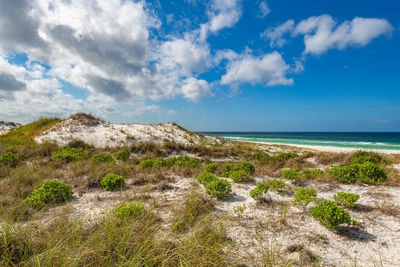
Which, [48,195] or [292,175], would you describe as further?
[292,175]

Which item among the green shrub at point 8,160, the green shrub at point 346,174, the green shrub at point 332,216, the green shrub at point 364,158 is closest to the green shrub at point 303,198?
the green shrub at point 332,216

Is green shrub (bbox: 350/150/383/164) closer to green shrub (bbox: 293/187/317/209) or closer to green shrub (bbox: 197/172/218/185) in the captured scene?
green shrub (bbox: 293/187/317/209)

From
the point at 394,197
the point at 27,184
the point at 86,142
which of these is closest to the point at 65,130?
the point at 86,142

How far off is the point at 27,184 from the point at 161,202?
5.05 meters

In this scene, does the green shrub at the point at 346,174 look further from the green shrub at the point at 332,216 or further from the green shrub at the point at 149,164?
the green shrub at the point at 149,164

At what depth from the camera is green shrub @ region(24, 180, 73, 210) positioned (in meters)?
4.70

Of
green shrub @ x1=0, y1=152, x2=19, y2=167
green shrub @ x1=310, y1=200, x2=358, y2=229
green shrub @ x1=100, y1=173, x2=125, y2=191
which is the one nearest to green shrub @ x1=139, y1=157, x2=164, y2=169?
green shrub @ x1=100, y1=173, x2=125, y2=191

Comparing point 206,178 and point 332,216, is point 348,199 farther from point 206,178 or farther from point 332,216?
point 206,178

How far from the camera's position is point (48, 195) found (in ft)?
16.3

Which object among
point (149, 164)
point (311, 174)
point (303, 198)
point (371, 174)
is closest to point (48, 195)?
point (149, 164)

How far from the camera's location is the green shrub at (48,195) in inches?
185

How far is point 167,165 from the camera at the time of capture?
9.79 metres

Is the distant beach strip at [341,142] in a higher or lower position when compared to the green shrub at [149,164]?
lower

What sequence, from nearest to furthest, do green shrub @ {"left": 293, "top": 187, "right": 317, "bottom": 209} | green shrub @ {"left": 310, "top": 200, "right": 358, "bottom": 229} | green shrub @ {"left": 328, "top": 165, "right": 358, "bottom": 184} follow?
1. green shrub @ {"left": 310, "top": 200, "right": 358, "bottom": 229}
2. green shrub @ {"left": 293, "top": 187, "right": 317, "bottom": 209}
3. green shrub @ {"left": 328, "top": 165, "right": 358, "bottom": 184}
